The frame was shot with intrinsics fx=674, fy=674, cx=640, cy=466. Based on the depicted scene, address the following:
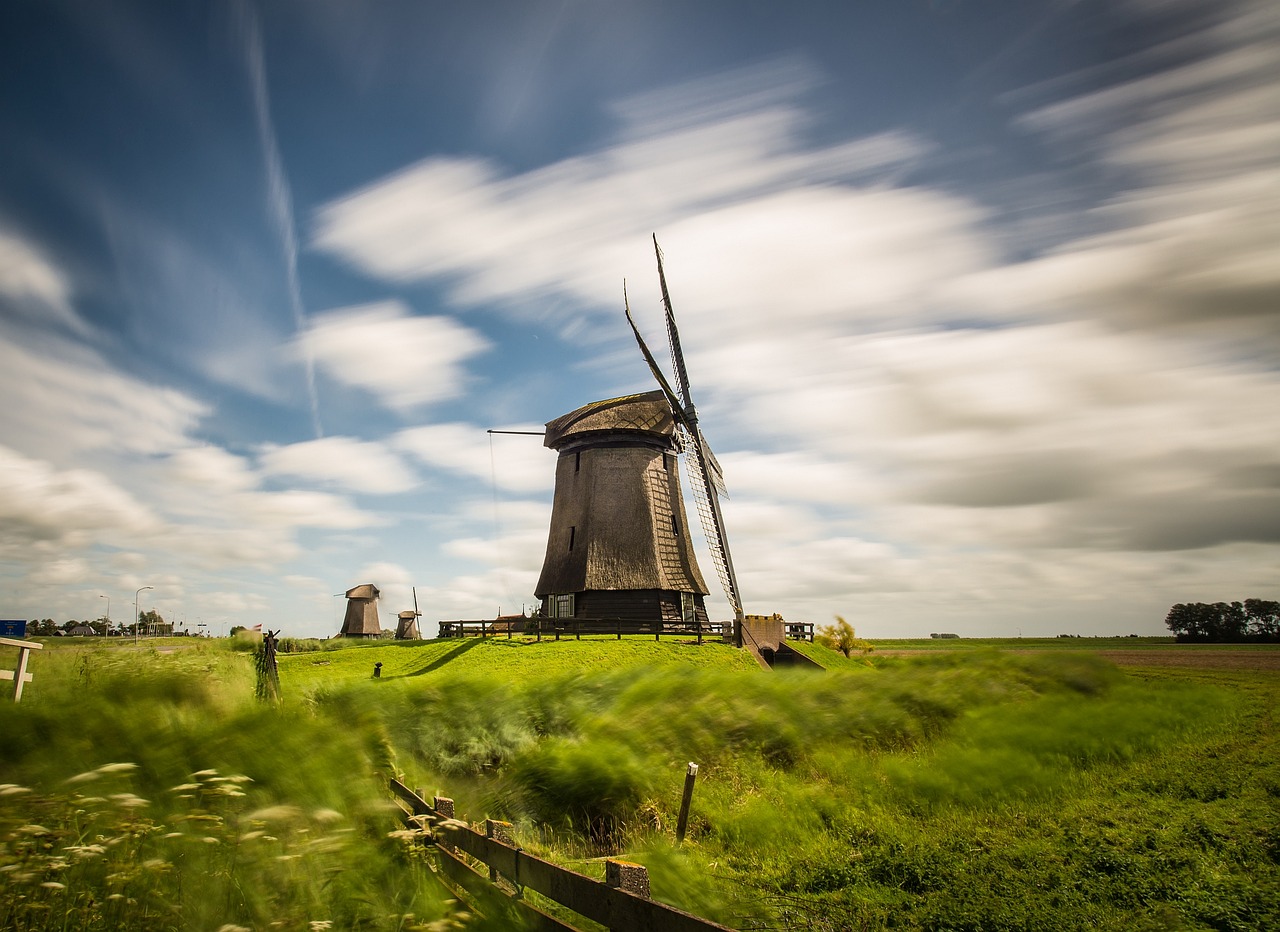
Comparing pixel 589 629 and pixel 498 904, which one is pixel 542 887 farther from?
pixel 589 629

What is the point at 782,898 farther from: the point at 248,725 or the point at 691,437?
the point at 691,437

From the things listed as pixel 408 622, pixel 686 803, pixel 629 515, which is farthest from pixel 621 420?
pixel 408 622

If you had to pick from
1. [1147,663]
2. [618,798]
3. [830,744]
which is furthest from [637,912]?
[1147,663]

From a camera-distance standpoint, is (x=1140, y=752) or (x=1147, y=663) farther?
(x=1147, y=663)

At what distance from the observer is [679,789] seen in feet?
37.4

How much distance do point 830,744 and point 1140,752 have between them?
6.42 metres

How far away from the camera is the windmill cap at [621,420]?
29.4m

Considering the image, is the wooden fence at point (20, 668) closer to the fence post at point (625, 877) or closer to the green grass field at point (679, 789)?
the green grass field at point (679, 789)

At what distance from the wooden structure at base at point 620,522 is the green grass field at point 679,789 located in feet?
24.3

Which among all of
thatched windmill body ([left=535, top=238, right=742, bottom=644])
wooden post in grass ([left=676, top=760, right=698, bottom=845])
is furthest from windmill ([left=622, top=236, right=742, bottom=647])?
wooden post in grass ([left=676, top=760, right=698, bottom=845])

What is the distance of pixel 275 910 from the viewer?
3734 mm

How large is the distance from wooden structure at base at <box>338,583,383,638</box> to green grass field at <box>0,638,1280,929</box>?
42197mm

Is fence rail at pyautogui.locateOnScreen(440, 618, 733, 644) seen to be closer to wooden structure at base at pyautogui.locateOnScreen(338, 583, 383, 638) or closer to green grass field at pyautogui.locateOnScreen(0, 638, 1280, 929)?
green grass field at pyautogui.locateOnScreen(0, 638, 1280, 929)

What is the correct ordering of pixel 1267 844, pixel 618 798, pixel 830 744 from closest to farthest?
pixel 1267 844 < pixel 618 798 < pixel 830 744
